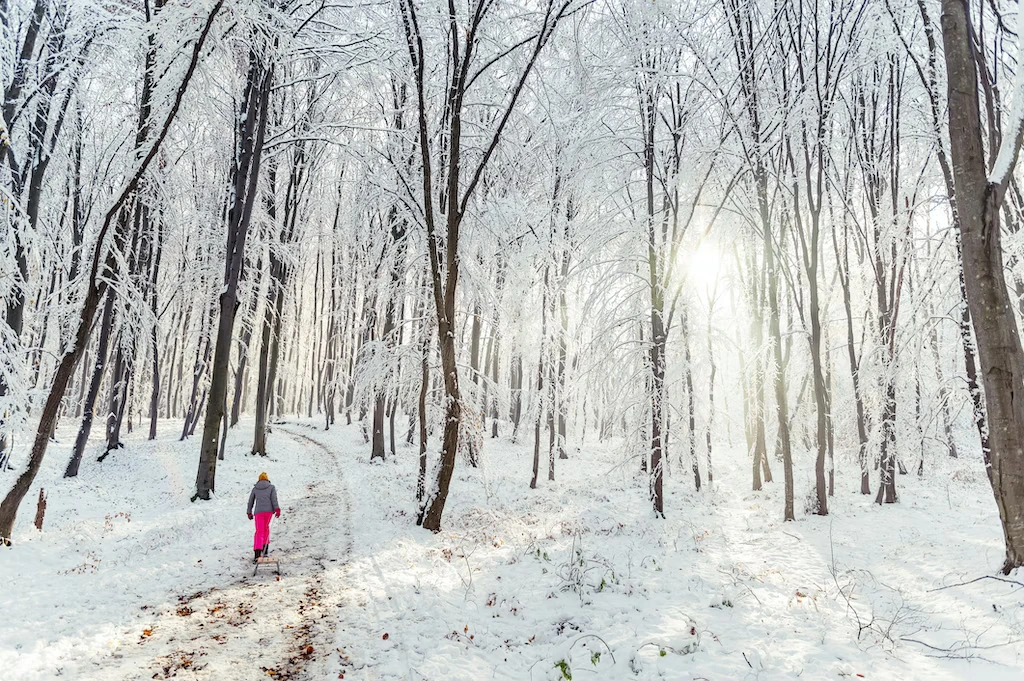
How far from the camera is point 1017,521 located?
230 inches

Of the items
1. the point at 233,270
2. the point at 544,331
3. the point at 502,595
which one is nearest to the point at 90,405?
the point at 233,270

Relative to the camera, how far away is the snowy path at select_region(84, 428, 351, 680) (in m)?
5.32

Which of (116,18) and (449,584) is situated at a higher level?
(116,18)

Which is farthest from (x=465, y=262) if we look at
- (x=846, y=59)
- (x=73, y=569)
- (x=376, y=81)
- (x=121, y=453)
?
(x=121, y=453)

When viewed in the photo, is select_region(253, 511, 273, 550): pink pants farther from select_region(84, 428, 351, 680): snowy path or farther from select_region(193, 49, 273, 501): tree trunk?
select_region(193, 49, 273, 501): tree trunk

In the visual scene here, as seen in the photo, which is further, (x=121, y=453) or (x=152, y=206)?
(x=121, y=453)

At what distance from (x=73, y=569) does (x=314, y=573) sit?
3624 mm

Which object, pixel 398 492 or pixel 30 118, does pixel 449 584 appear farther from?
pixel 30 118

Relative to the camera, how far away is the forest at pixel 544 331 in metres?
5.95

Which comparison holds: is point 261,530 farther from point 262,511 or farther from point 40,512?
point 40,512

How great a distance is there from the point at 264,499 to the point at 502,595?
4.61 meters

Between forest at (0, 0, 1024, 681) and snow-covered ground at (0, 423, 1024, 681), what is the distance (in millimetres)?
72

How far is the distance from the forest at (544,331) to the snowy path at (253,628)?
0.21ft

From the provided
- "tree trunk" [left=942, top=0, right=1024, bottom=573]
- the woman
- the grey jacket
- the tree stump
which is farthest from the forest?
the grey jacket
